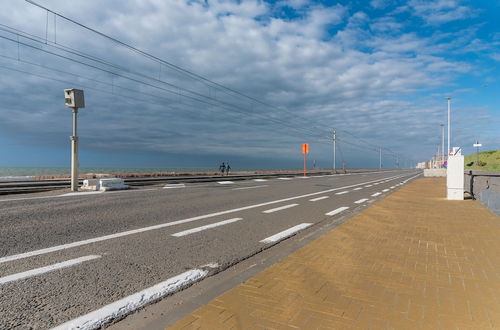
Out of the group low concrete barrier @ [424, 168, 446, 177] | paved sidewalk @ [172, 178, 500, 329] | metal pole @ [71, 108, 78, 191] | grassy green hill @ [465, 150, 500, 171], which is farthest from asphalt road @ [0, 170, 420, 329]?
grassy green hill @ [465, 150, 500, 171]

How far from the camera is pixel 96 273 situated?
379 centimetres

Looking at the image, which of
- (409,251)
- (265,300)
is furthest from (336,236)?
(265,300)

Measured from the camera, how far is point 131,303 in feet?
9.83

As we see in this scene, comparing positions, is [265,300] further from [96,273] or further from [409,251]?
[409,251]

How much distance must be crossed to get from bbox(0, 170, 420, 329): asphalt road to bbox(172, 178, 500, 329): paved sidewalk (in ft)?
2.90

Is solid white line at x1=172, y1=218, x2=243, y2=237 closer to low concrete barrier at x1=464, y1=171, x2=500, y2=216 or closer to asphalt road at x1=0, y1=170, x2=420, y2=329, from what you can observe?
asphalt road at x1=0, y1=170, x2=420, y2=329

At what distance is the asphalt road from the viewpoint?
300cm

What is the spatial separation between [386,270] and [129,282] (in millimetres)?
3315

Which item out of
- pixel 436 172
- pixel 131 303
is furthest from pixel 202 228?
pixel 436 172

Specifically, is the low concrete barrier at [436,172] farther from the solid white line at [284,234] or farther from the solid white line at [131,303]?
the solid white line at [131,303]

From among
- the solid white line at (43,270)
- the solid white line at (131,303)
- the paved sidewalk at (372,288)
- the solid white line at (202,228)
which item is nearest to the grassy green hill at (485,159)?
the paved sidewalk at (372,288)

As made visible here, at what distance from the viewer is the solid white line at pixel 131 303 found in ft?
8.59

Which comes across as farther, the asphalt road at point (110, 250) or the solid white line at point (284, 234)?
the solid white line at point (284, 234)

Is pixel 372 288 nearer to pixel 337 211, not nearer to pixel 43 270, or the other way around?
pixel 43 270
